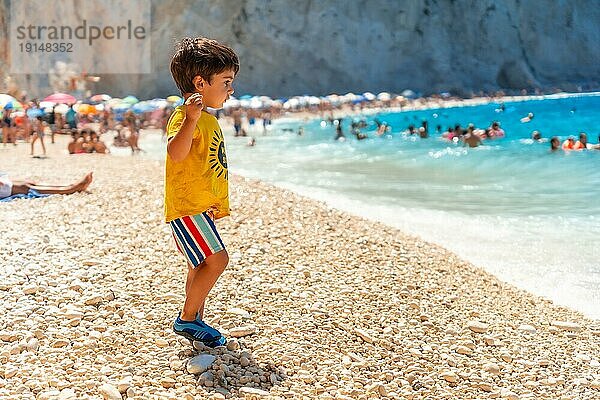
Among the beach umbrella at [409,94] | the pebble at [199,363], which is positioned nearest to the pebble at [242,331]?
the pebble at [199,363]

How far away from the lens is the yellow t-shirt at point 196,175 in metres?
2.94

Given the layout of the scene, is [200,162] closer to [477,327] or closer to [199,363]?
[199,363]

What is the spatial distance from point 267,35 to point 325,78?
5285mm

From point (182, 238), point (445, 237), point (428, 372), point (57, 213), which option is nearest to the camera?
point (182, 238)

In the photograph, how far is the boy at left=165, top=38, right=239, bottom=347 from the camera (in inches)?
114

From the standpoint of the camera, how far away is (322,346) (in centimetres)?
349

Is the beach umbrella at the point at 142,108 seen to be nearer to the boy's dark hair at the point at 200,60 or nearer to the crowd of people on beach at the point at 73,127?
the crowd of people on beach at the point at 73,127

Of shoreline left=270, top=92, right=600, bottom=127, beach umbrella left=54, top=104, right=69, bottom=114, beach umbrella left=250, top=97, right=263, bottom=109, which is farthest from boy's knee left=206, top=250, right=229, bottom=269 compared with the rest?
shoreline left=270, top=92, right=600, bottom=127

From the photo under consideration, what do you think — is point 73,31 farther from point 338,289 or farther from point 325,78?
point 338,289

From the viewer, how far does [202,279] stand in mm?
3100

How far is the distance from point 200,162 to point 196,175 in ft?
0.20

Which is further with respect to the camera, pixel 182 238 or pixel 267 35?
pixel 267 35

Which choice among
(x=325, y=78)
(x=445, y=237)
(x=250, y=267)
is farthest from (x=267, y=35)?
(x=250, y=267)

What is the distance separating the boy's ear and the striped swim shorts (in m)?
0.56
